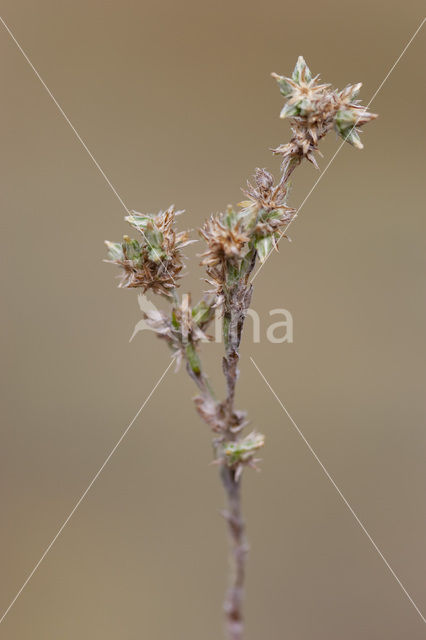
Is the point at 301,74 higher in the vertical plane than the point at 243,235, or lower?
higher

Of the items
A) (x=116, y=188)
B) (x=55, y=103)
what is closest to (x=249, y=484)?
(x=116, y=188)

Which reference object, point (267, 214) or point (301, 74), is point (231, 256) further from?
point (301, 74)

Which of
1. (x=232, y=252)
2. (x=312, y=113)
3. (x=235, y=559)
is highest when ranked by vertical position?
(x=312, y=113)

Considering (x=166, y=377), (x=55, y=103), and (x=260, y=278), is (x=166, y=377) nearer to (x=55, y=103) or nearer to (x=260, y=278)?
(x=260, y=278)

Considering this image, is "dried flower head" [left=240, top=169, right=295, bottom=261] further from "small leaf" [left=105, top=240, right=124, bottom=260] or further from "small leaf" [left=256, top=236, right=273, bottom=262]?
"small leaf" [left=105, top=240, right=124, bottom=260]

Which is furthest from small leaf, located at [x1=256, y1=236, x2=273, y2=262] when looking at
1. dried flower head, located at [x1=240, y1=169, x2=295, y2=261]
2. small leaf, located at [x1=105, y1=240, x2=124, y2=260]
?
small leaf, located at [x1=105, y1=240, x2=124, y2=260]

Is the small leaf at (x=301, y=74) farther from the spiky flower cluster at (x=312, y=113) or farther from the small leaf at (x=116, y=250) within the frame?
the small leaf at (x=116, y=250)

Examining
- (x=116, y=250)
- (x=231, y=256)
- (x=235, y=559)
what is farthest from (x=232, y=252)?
(x=235, y=559)

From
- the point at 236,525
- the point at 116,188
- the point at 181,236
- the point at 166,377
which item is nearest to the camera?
the point at 236,525
